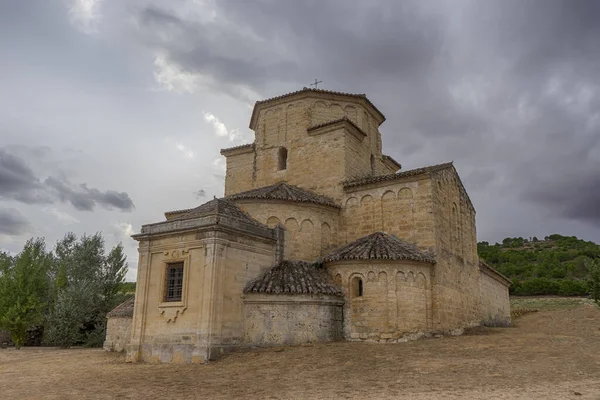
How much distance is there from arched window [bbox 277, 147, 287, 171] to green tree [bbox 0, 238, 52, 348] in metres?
16.0

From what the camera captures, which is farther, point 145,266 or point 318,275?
point 318,275

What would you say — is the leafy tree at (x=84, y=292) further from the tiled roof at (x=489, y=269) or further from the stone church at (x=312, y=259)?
the tiled roof at (x=489, y=269)

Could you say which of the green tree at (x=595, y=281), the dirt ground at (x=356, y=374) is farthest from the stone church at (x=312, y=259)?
the green tree at (x=595, y=281)

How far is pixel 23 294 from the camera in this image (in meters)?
25.6

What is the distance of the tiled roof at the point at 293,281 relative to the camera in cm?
1584

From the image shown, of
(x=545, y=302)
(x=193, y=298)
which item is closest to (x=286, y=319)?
(x=193, y=298)

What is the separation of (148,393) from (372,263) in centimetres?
940

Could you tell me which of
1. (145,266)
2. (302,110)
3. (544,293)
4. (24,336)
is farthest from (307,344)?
(544,293)

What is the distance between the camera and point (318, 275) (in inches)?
687

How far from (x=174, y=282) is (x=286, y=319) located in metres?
4.12

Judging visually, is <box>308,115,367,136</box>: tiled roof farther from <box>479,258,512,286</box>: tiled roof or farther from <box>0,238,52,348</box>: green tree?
<box>0,238,52,348</box>: green tree

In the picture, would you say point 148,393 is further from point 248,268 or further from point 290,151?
point 290,151

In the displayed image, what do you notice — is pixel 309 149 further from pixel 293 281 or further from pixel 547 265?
pixel 547 265

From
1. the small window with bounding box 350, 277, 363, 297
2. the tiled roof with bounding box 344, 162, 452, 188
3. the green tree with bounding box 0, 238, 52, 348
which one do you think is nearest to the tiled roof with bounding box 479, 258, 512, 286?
the tiled roof with bounding box 344, 162, 452, 188
